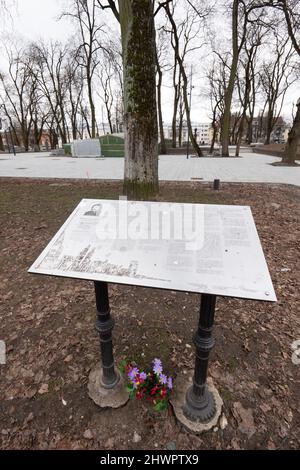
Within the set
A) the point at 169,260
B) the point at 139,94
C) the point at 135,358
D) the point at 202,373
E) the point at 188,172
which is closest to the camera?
the point at 169,260

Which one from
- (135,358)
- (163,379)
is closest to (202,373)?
(163,379)

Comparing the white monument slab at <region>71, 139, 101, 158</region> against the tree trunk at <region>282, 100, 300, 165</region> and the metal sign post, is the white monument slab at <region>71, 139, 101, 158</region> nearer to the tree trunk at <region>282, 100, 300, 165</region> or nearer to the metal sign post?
the tree trunk at <region>282, 100, 300, 165</region>

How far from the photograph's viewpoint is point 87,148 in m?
23.3

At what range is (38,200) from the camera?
273 inches

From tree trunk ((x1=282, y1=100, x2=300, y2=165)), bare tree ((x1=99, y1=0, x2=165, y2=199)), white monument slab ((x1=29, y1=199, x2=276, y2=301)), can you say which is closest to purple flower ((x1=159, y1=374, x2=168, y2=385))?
white monument slab ((x1=29, y1=199, x2=276, y2=301))

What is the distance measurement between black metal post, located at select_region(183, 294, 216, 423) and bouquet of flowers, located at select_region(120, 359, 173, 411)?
7.4 inches

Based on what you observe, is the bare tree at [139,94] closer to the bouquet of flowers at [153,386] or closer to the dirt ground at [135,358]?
the dirt ground at [135,358]

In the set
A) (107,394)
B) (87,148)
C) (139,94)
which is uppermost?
(139,94)

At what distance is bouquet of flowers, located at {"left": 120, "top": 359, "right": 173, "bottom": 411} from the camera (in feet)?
6.12

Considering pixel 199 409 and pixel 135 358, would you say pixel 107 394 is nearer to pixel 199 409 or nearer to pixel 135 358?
pixel 135 358

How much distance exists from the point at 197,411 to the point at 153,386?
0.37 m

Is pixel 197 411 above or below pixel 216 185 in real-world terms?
below
